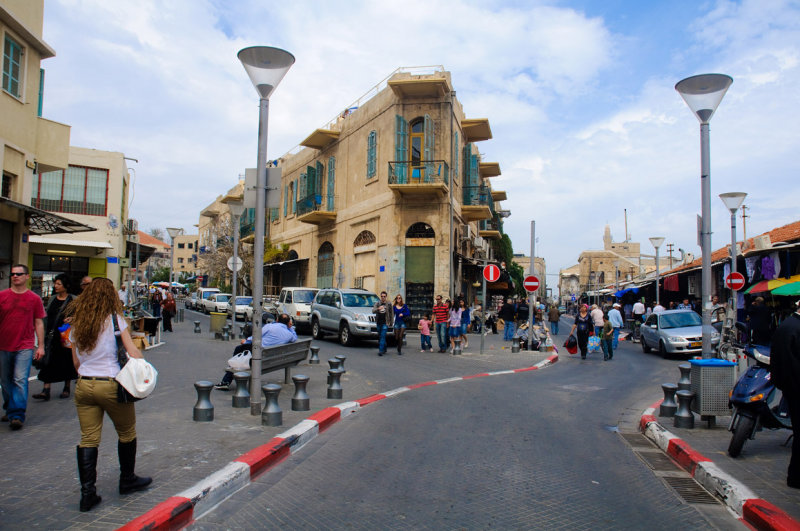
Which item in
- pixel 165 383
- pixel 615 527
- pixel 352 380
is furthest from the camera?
pixel 352 380

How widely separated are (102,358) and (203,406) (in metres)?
2.92

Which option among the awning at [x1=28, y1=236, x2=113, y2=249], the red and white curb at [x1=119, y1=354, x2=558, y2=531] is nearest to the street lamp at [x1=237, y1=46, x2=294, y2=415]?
the red and white curb at [x1=119, y1=354, x2=558, y2=531]

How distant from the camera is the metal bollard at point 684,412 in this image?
23.6 feet

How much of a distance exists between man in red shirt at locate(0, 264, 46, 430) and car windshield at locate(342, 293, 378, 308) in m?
12.8

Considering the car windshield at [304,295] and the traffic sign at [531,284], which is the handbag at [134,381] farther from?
the car windshield at [304,295]

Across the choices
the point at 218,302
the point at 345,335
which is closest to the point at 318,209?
the point at 218,302

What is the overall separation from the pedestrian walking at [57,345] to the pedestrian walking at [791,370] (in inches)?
307

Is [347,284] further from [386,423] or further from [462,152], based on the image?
[386,423]

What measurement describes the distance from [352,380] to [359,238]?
61.9 ft

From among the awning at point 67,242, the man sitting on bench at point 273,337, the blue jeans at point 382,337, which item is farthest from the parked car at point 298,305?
the man sitting on bench at point 273,337

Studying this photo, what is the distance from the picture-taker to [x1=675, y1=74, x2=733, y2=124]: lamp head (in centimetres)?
766

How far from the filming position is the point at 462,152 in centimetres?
3023

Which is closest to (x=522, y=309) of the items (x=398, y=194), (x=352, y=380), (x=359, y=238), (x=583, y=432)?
(x=398, y=194)

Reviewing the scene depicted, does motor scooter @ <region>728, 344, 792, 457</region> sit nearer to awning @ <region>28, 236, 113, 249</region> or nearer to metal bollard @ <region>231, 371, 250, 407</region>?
metal bollard @ <region>231, 371, 250, 407</region>
